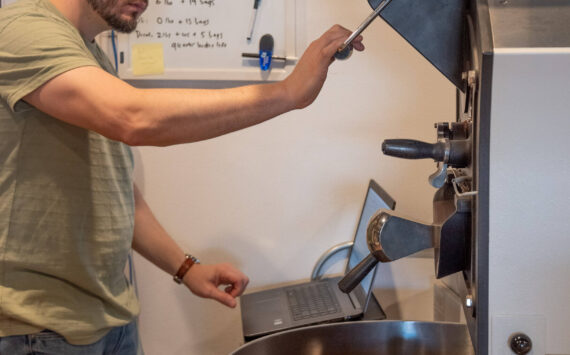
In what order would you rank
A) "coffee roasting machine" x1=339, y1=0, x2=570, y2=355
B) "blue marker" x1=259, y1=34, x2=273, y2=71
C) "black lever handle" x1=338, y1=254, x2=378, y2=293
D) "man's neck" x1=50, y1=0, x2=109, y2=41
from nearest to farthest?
"coffee roasting machine" x1=339, y1=0, x2=570, y2=355, "black lever handle" x1=338, y1=254, x2=378, y2=293, "man's neck" x1=50, y1=0, x2=109, y2=41, "blue marker" x1=259, y1=34, x2=273, y2=71

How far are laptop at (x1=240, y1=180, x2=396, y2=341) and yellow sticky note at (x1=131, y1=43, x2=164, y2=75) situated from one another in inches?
23.6

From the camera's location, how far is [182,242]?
157 centimetres

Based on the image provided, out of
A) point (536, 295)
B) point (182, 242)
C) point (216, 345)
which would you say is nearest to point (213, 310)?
point (216, 345)

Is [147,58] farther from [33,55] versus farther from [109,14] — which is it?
[33,55]

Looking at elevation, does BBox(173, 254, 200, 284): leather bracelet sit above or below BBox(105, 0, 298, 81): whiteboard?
below

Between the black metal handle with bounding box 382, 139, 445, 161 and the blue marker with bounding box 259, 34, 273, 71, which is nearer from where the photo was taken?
the black metal handle with bounding box 382, 139, 445, 161

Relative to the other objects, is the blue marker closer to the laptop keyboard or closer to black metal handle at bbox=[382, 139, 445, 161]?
the laptop keyboard

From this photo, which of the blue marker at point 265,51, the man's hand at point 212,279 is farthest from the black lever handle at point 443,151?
the blue marker at point 265,51

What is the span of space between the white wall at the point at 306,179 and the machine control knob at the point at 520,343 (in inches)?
35.4

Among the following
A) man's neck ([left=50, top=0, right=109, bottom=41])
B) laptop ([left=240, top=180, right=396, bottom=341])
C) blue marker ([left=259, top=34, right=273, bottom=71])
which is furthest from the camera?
blue marker ([left=259, top=34, right=273, bottom=71])

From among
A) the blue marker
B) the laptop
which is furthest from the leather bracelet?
the blue marker

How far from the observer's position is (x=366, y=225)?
4.74 ft

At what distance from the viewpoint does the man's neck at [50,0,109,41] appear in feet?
3.31

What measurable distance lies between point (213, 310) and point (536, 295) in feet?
3.60
